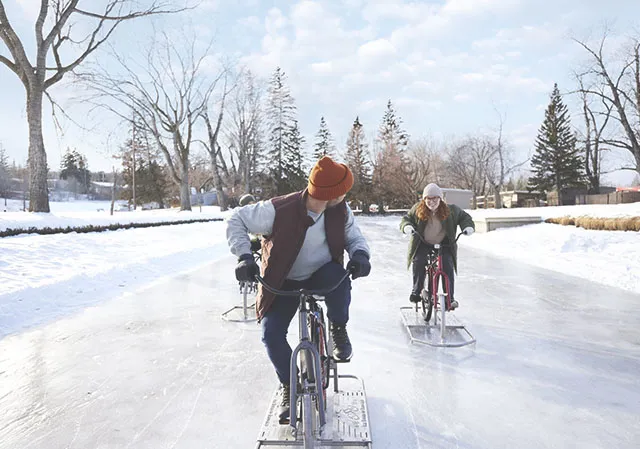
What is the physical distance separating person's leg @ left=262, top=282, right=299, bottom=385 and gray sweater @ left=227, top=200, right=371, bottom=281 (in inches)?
7.0

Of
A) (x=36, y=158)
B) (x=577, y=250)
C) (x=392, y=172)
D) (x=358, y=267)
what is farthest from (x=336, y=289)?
(x=392, y=172)

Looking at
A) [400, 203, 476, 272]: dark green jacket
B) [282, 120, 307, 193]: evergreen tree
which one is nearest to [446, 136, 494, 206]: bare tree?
[282, 120, 307, 193]: evergreen tree

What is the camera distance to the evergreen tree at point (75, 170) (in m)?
87.9

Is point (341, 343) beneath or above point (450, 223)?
beneath

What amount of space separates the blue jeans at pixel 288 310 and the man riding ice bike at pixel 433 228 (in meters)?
2.39

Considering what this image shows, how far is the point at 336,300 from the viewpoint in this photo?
2.54 meters

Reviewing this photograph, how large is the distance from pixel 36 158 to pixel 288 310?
14180 mm

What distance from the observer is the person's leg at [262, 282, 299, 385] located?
2.48 m

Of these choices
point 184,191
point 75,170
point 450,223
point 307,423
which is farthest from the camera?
point 75,170

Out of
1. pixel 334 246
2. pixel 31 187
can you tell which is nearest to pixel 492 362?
pixel 334 246

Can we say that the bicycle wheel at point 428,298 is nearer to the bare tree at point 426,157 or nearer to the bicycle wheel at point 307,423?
the bicycle wheel at point 307,423

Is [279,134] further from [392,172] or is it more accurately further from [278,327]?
[278,327]

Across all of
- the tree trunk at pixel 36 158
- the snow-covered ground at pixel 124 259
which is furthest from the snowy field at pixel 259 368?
the tree trunk at pixel 36 158

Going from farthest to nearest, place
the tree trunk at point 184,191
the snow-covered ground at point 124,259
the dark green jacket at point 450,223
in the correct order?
the tree trunk at point 184,191 → the snow-covered ground at point 124,259 → the dark green jacket at point 450,223
